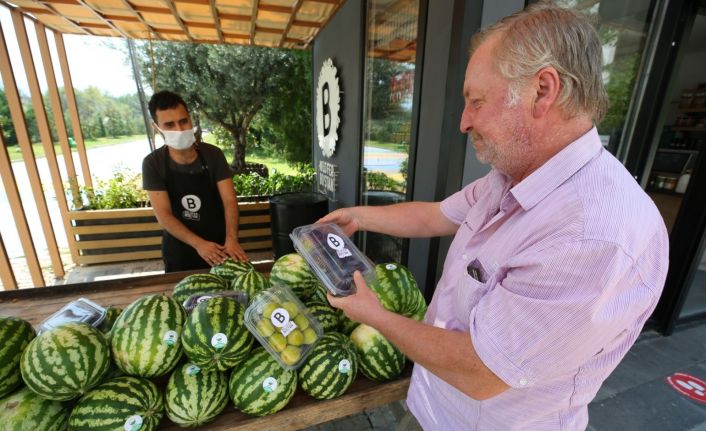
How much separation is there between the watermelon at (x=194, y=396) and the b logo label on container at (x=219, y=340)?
0.15 metres

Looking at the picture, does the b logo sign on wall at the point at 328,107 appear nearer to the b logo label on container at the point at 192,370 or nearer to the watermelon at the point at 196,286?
the watermelon at the point at 196,286

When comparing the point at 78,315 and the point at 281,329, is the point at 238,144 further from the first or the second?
the point at 281,329

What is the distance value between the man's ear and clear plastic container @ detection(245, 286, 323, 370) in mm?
1022

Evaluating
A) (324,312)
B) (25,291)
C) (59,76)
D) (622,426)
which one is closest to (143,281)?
(25,291)

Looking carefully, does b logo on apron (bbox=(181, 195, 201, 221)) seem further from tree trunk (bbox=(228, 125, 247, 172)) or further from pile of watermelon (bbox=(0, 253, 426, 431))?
tree trunk (bbox=(228, 125, 247, 172))

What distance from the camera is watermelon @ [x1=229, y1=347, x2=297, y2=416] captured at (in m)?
1.09

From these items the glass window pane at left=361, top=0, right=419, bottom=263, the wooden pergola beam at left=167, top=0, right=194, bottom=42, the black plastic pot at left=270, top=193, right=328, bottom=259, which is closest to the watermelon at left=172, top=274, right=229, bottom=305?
the glass window pane at left=361, top=0, right=419, bottom=263

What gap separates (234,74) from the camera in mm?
10148

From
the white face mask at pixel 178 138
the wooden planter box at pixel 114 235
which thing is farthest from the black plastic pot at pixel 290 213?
the wooden planter box at pixel 114 235

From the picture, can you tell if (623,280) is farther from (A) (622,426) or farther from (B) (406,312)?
(A) (622,426)

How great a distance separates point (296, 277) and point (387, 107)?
259 cm

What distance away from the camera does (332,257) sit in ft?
4.07

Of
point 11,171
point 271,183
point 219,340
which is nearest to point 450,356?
point 219,340

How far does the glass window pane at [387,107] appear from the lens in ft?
9.95
